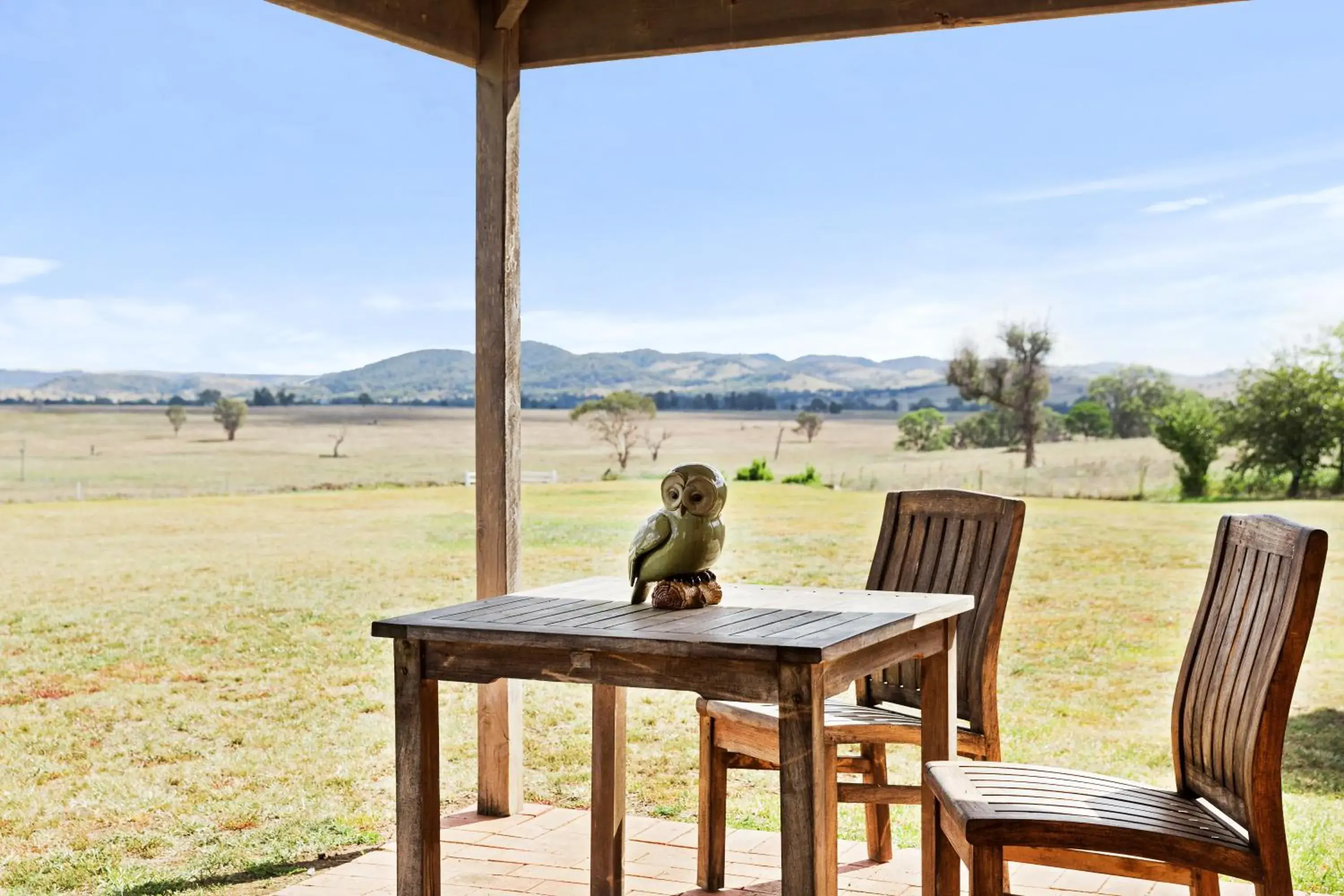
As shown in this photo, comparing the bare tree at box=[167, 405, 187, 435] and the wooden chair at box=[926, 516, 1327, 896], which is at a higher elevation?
the bare tree at box=[167, 405, 187, 435]

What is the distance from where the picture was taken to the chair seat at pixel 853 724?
10.1 feet

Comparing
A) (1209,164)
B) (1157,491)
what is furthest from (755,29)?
(1209,164)

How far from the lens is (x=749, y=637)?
7.77 feet

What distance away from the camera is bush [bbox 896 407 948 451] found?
862 centimetres

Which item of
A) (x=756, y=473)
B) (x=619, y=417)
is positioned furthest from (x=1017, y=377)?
(x=619, y=417)

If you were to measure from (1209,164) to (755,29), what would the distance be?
5.61 metres

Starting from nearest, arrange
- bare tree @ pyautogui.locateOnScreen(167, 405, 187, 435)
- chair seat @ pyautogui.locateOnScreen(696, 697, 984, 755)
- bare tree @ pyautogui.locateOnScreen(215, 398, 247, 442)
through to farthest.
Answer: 1. chair seat @ pyautogui.locateOnScreen(696, 697, 984, 755)
2. bare tree @ pyautogui.locateOnScreen(167, 405, 187, 435)
3. bare tree @ pyautogui.locateOnScreen(215, 398, 247, 442)

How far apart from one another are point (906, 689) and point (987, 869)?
3.95 feet

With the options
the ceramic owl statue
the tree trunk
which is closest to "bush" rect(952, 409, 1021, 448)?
the tree trunk

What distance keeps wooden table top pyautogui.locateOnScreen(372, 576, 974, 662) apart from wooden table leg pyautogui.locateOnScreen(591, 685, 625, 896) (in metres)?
0.28

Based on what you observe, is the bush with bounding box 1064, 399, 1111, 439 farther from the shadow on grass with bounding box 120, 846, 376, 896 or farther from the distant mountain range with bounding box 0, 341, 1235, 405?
the shadow on grass with bounding box 120, 846, 376, 896

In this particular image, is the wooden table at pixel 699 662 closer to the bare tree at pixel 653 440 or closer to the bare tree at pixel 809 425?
the bare tree at pixel 809 425

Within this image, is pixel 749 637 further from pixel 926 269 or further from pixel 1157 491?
pixel 926 269

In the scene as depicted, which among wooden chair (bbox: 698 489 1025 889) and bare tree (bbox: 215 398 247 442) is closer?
wooden chair (bbox: 698 489 1025 889)
